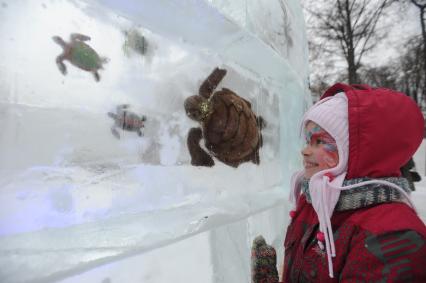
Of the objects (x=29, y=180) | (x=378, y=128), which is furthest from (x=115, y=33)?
(x=378, y=128)

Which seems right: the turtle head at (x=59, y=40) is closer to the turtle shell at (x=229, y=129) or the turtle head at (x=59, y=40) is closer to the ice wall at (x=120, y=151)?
Result: the ice wall at (x=120, y=151)

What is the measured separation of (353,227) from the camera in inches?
43.3

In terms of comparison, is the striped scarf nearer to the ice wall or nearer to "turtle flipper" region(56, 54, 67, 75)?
the ice wall

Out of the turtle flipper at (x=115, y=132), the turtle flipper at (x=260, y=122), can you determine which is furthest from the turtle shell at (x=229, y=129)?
the turtle flipper at (x=115, y=132)

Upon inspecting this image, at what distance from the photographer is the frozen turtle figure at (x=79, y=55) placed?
135 cm

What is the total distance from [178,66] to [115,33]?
42 centimetres

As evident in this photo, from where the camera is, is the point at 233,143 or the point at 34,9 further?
the point at 233,143

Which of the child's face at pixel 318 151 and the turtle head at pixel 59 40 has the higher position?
the turtle head at pixel 59 40

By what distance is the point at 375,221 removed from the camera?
106 cm

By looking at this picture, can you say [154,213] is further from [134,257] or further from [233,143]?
[233,143]

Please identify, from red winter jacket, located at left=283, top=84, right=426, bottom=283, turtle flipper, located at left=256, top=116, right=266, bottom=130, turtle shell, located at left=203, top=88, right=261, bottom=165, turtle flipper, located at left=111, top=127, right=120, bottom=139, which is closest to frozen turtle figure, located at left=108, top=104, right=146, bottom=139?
turtle flipper, located at left=111, top=127, right=120, bottom=139

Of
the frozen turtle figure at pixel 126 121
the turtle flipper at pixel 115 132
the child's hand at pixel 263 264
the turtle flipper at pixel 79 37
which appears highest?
the turtle flipper at pixel 79 37

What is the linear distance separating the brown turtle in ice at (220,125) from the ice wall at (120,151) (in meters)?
0.05

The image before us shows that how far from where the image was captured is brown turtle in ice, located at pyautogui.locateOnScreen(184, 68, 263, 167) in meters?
1.99
